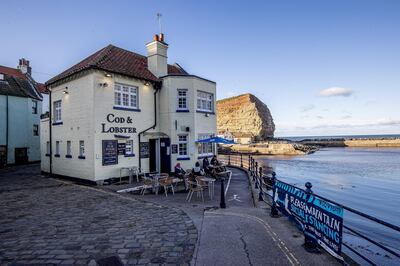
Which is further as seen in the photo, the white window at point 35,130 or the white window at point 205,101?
the white window at point 35,130

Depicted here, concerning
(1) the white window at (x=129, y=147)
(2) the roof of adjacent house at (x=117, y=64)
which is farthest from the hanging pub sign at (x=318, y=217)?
(2) the roof of adjacent house at (x=117, y=64)

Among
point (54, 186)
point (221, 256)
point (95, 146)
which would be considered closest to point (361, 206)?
point (221, 256)

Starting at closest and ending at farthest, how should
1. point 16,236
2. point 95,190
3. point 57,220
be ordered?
point 16,236, point 57,220, point 95,190

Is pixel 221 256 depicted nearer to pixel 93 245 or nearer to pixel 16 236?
pixel 93 245

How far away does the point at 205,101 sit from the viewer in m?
20.0

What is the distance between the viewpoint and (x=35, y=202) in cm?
1078

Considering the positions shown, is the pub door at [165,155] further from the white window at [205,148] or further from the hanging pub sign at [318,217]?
the hanging pub sign at [318,217]

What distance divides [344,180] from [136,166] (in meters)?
19.7

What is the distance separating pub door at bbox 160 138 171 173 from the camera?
17859 mm

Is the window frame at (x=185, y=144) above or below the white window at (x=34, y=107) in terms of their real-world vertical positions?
below

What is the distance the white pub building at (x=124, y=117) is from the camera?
15.3 metres

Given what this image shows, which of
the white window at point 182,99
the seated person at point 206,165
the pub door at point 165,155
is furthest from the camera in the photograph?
the white window at point 182,99

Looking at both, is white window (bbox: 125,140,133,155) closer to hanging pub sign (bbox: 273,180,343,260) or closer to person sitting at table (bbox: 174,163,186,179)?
person sitting at table (bbox: 174,163,186,179)

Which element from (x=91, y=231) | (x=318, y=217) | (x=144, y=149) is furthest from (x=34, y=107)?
(x=318, y=217)
